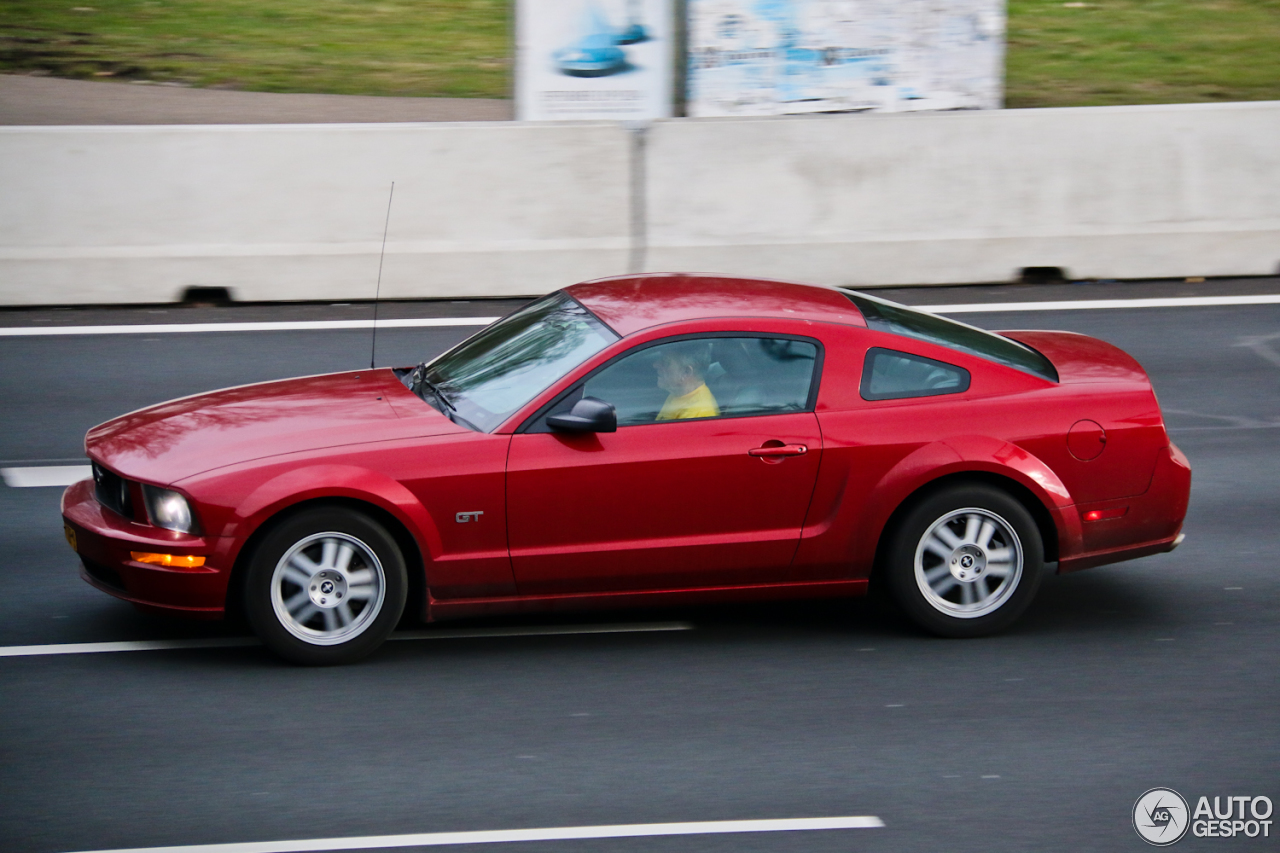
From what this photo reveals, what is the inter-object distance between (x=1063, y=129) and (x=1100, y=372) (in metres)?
6.05

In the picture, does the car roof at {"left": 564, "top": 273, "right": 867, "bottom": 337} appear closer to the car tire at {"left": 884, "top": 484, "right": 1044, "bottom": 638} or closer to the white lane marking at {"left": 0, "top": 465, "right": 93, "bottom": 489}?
the car tire at {"left": 884, "top": 484, "right": 1044, "bottom": 638}

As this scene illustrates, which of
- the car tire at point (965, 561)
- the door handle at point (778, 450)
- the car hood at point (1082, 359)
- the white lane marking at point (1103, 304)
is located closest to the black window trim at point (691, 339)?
the door handle at point (778, 450)

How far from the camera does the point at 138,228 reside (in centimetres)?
1120

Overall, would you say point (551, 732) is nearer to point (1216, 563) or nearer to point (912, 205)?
point (1216, 563)

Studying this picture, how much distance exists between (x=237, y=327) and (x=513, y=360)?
17.3ft

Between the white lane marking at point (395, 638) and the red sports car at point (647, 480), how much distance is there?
373 millimetres

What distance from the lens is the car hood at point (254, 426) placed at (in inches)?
224

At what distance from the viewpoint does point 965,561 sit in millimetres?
6129

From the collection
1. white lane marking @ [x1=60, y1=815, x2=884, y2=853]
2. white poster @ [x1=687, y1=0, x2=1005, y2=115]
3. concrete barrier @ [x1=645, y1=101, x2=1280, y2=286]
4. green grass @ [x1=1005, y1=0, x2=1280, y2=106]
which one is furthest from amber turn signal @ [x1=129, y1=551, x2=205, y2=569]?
green grass @ [x1=1005, y1=0, x2=1280, y2=106]

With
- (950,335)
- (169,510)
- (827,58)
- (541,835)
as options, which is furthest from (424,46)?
(541,835)

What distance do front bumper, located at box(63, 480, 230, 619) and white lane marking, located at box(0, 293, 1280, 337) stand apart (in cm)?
521

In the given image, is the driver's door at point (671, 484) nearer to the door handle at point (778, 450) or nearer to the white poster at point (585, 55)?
the door handle at point (778, 450)

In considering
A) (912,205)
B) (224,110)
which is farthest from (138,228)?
(912,205)

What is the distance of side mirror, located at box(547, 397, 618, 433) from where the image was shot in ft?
18.7
